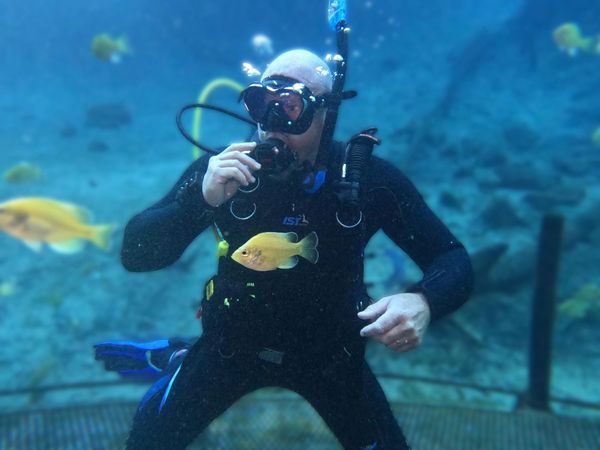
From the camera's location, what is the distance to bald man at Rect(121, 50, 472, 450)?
8.36 ft

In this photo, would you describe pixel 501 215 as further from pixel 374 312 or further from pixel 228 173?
pixel 228 173

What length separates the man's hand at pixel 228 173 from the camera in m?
2.19

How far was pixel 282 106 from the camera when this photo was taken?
255cm

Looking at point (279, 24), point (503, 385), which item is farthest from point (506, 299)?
point (279, 24)

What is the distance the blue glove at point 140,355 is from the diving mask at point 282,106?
1.71 m

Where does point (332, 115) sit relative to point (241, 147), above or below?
above

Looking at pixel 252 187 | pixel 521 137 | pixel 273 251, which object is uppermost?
pixel 521 137

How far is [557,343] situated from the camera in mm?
6520

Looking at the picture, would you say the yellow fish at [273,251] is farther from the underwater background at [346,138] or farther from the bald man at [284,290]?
the underwater background at [346,138]

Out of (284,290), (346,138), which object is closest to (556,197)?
(346,138)

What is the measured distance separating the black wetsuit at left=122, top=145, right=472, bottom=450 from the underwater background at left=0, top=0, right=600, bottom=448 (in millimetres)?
1780

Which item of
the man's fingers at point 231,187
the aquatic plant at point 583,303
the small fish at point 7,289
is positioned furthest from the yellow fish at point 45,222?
the aquatic plant at point 583,303

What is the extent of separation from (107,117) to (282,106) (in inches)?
885

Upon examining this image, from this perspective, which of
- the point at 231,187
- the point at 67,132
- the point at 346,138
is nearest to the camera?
the point at 231,187
